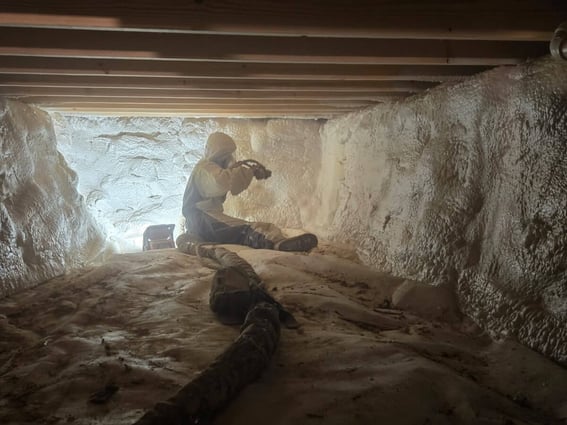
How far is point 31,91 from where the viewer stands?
3.15 m

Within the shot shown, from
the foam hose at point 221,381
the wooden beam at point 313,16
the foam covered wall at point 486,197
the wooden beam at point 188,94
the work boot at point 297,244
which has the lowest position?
the work boot at point 297,244

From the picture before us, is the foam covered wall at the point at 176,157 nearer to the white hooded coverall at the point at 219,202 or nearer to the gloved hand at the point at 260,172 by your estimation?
the white hooded coverall at the point at 219,202

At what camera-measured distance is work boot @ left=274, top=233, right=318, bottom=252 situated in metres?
4.29

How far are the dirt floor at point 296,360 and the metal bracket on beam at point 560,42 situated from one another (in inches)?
50.5

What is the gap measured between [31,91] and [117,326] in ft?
6.45

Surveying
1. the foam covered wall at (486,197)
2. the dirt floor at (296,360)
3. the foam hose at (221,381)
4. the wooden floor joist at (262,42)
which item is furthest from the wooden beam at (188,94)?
the foam hose at (221,381)

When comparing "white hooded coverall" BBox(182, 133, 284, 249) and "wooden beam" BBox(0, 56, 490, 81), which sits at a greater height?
"wooden beam" BBox(0, 56, 490, 81)

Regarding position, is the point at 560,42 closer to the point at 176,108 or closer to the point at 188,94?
the point at 188,94

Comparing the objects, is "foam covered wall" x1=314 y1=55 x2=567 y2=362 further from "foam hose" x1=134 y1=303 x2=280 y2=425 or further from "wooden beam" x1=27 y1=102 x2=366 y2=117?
"foam hose" x1=134 y1=303 x2=280 y2=425

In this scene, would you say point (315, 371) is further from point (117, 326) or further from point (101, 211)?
point (101, 211)

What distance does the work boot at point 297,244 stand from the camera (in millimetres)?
4285

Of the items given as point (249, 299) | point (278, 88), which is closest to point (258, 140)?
point (278, 88)

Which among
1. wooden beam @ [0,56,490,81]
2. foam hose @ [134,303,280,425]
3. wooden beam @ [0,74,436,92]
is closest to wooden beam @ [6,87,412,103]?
wooden beam @ [0,74,436,92]

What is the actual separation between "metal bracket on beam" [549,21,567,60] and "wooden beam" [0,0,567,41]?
10cm
